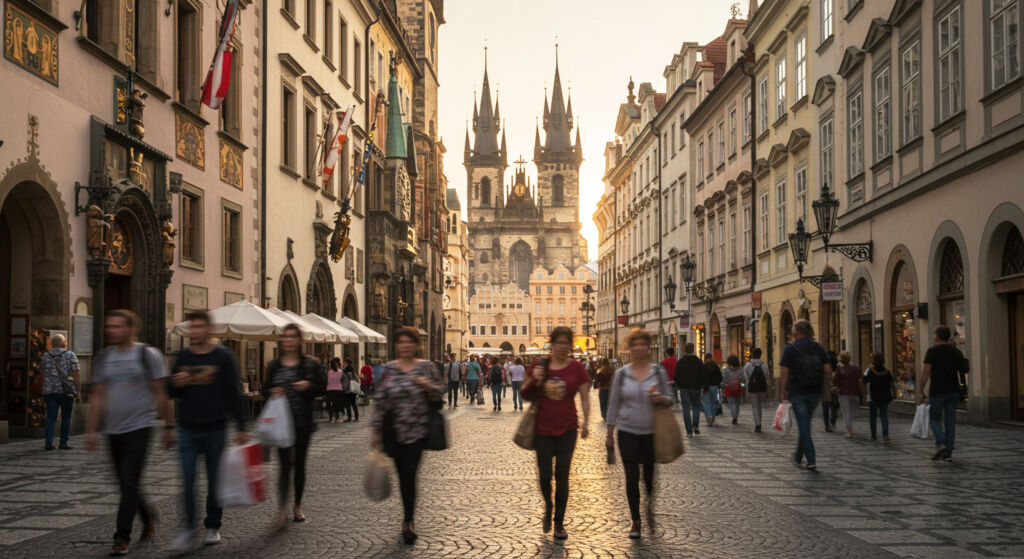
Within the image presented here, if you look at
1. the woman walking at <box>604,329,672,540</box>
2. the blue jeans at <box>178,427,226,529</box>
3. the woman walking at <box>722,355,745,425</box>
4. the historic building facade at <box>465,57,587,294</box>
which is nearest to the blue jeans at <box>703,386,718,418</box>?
the woman walking at <box>722,355,745,425</box>

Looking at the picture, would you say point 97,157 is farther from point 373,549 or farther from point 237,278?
point 373,549

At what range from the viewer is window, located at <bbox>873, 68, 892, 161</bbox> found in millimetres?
24172

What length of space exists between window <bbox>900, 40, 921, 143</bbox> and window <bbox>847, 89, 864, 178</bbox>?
10.00 ft

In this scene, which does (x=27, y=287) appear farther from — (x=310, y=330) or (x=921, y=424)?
(x=921, y=424)

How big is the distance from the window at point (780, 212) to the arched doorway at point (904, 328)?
28.6 ft

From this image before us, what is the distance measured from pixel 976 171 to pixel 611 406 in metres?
12.6

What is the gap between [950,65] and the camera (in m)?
20.3

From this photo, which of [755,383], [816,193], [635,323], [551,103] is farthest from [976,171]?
[551,103]

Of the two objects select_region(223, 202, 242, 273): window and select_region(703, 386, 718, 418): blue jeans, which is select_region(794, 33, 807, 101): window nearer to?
select_region(703, 386, 718, 418): blue jeans

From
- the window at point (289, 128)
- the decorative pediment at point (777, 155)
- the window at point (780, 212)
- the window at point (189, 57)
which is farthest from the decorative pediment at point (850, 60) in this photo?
the window at point (189, 57)

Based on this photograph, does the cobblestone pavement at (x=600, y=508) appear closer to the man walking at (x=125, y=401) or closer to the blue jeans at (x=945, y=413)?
the blue jeans at (x=945, y=413)

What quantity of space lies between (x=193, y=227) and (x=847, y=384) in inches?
540

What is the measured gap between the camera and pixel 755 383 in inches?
850

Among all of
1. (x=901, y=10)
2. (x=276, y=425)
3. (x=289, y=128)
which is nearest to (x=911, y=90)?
(x=901, y=10)
